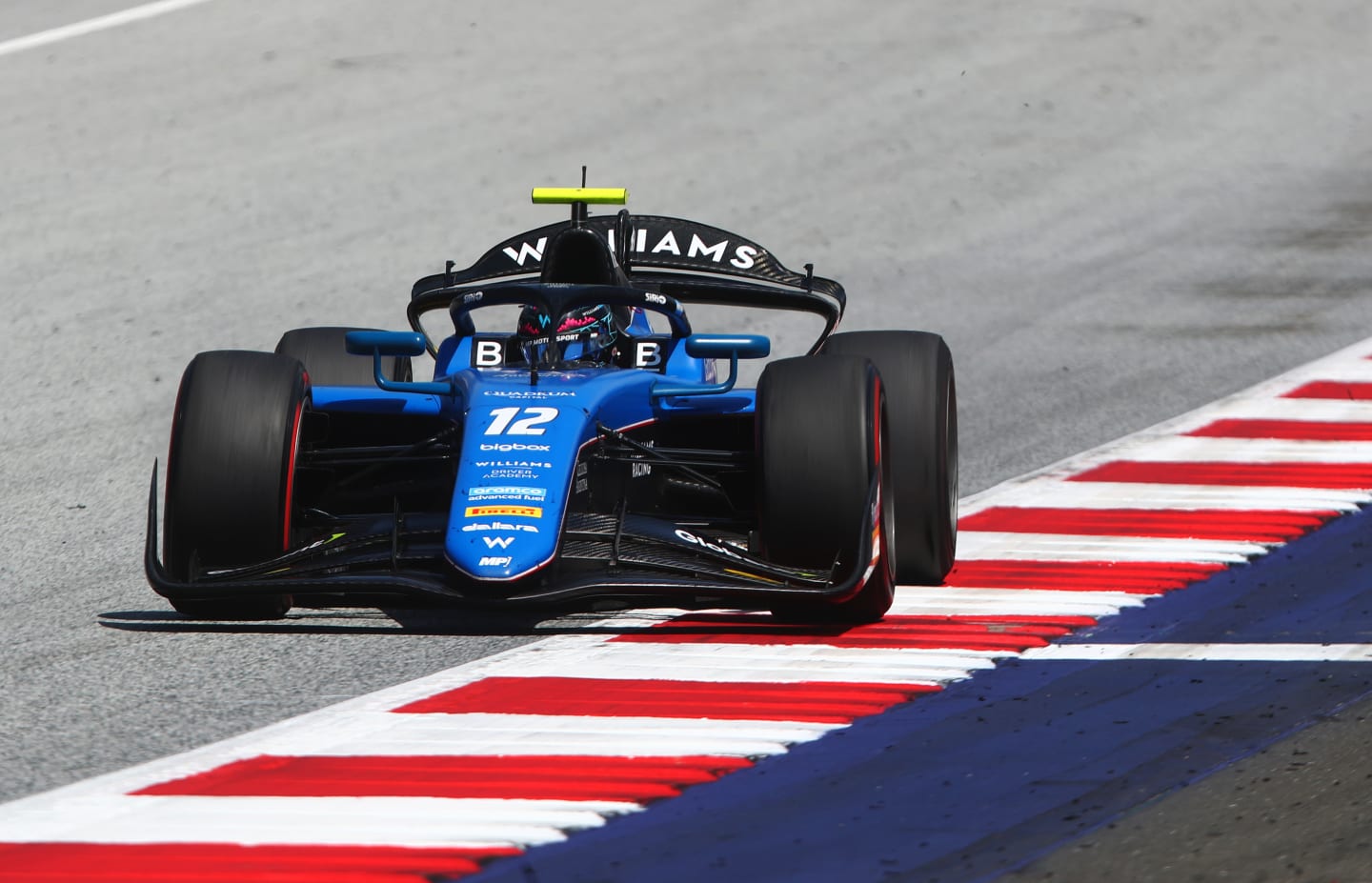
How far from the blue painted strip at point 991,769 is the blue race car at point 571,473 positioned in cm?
70

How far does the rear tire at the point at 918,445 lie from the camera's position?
6836mm

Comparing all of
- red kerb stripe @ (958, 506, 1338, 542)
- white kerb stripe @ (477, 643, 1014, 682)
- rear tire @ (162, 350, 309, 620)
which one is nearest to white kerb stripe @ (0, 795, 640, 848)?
white kerb stripe @ (477, 643, 1014, 682)

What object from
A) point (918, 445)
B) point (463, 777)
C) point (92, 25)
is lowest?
point (463, 777)

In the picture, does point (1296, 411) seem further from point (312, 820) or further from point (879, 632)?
point (312, 820)

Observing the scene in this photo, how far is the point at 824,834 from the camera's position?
441 cm

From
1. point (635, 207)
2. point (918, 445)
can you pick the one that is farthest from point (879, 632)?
point (635, 207)

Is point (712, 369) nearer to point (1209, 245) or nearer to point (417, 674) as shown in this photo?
point (417, 674)

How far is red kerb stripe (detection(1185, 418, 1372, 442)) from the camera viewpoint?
9.38 metres

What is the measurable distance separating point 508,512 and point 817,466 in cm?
84

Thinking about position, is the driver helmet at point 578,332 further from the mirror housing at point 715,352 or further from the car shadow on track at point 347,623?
the car shadow on track at point 347,623

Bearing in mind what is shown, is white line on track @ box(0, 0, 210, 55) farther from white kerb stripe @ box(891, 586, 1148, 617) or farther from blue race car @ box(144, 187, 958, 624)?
white kerb stripe @ box(891, 586, 1148, 617)

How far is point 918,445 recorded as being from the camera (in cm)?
684

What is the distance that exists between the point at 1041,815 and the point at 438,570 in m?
2.04

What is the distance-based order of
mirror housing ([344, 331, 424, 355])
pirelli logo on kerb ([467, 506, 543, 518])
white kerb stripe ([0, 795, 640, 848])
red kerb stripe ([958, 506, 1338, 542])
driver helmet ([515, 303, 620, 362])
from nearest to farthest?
white kerb stripe ([0, 795, 640, 848]) → pirelli logo on kerb ([467, 506, 543, 518]) → mirror housing ([344, 331, 424, 355]) → driver helmet ([515, 303, 620, 362]) → red kerb stripe ([958, 506, 1338, 542])
